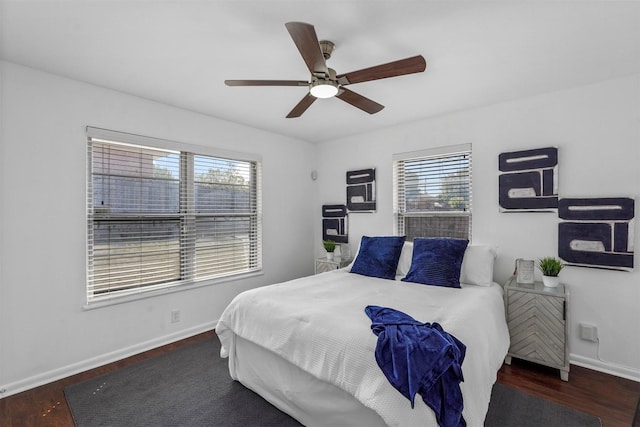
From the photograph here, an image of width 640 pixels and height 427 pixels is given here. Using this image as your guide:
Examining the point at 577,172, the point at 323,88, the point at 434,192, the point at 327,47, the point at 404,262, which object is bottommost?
the point at 404,262

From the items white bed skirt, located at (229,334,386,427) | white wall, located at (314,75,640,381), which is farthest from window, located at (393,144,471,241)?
white bed skirt, located at (229,334,386,427)

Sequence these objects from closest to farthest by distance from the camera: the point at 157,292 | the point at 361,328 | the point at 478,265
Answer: the point at 361,328 < the point at 478,265 < the point at 157,292

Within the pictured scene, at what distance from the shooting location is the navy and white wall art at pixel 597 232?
250cm

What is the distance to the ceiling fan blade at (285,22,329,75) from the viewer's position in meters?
1.48

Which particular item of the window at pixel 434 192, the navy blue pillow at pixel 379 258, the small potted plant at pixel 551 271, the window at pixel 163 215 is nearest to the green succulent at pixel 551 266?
the small potted plant at pixel 551 271

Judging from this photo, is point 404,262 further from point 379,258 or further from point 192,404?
point 192,404

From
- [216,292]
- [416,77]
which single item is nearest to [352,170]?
[416,77]

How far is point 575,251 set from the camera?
2.71 m

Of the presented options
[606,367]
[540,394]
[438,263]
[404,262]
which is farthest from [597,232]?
[404,262]

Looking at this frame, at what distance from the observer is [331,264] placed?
4062mm

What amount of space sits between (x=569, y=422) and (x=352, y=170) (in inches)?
130

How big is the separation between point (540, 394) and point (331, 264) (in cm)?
243

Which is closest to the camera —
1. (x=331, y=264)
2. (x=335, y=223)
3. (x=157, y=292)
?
(x=157, y=292)

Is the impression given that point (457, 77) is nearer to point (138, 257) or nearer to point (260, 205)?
point (260, 205)
